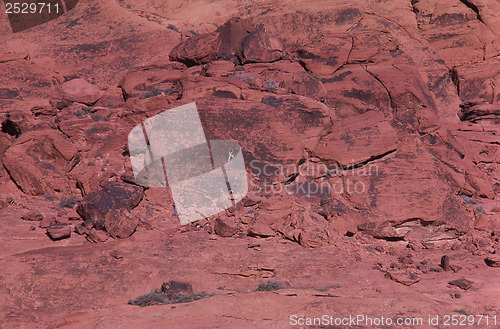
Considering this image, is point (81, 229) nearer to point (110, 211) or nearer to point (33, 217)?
point (110, 211)

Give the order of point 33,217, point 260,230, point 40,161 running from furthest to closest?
point 40,161
point 260,230
point 33,217

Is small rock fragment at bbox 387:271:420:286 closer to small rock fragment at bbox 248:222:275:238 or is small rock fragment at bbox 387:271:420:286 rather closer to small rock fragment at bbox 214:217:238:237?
small rock fragment at bbox 248:222:275:238

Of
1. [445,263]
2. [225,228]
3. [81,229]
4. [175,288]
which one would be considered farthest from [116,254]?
[445,263]

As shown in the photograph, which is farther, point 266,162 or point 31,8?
point 31,8

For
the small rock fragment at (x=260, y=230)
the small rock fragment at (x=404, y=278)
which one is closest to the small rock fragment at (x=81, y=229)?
the small rock fragment at (x=260, y=230)

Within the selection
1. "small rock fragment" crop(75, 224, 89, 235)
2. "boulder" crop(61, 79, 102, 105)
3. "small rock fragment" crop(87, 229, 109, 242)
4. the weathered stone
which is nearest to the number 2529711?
"boulder" crop(61, 79, 102, 105)

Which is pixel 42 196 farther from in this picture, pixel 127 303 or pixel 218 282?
pixel 218 282

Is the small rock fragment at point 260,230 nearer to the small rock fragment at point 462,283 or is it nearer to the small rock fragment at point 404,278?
the small rock fragment at point 404,278

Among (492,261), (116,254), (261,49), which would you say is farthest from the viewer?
(261,49)
